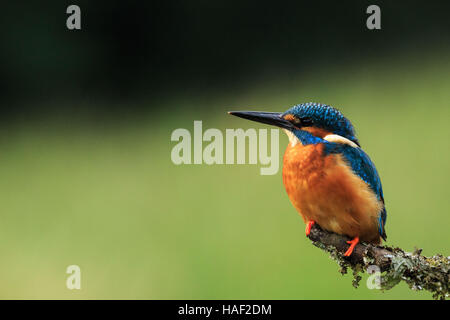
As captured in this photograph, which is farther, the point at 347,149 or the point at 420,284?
the point at 347,149

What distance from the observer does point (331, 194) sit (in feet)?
5.36

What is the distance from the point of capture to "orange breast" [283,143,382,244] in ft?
5.36

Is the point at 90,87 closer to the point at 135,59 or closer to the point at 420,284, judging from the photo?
the point at 135,59

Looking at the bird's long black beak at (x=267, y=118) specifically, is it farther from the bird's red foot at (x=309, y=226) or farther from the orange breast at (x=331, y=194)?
the bird's red foot at (x=309, y=226)

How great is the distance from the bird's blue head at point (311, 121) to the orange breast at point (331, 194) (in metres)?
0.05

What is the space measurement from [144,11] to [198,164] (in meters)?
1.42

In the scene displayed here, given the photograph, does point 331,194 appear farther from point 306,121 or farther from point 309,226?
point 306,121

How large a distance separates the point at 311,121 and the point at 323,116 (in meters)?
0.04

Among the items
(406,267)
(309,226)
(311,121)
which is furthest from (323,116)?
(406,267)

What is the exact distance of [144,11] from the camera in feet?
14.8

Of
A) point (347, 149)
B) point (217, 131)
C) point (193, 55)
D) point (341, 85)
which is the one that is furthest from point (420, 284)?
point (193, 55)

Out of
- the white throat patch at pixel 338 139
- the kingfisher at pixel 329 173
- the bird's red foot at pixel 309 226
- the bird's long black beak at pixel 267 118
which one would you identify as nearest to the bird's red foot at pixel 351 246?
the kingfisher at pixel 329 173

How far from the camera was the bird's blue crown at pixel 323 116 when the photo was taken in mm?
1654

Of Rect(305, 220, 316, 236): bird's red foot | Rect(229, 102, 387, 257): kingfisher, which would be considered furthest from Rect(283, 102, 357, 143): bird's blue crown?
Rect(305, 220, 316, 236): bird's red foot
